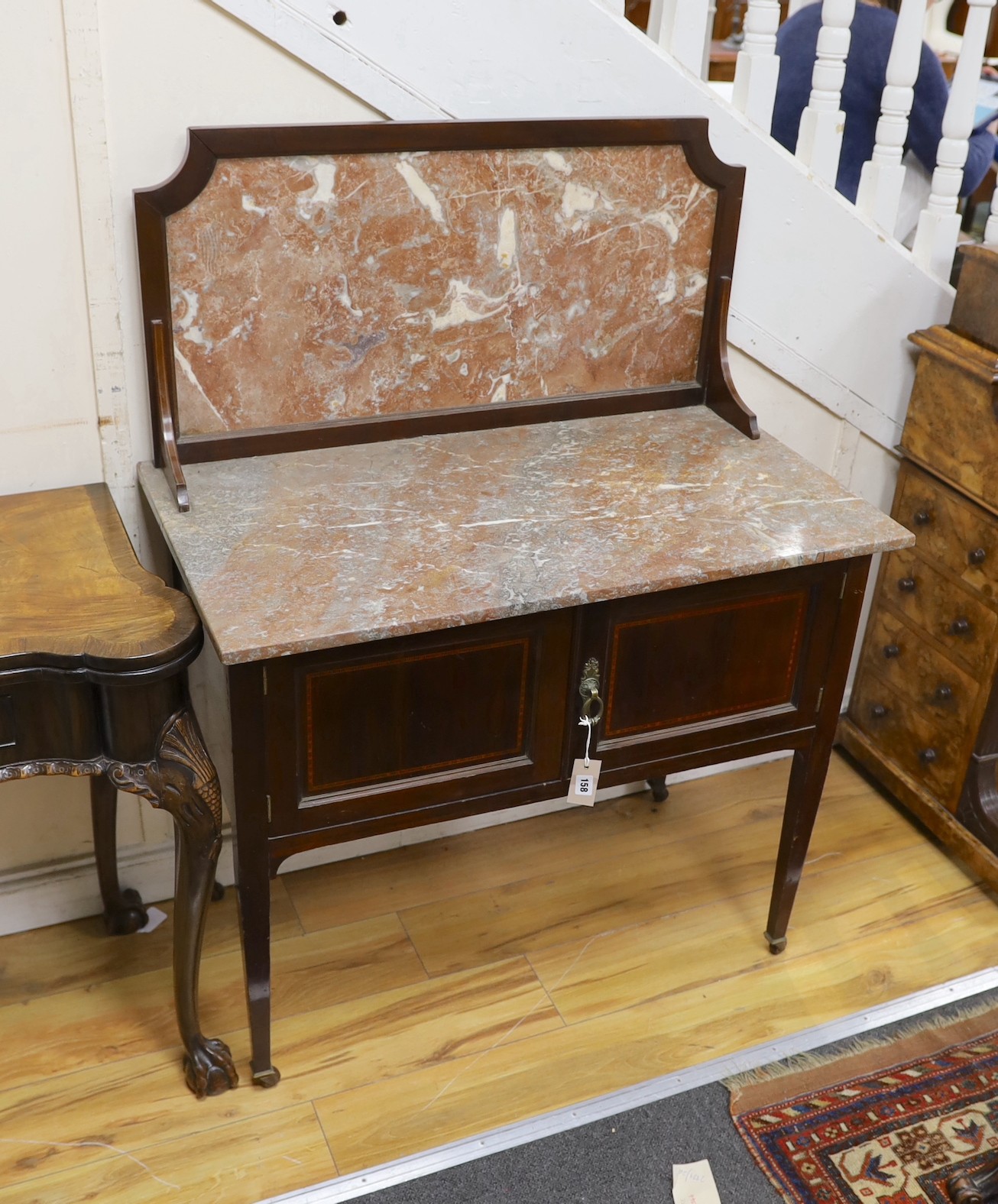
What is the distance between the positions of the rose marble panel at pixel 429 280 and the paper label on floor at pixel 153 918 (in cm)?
88

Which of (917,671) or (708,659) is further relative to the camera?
(917,671)

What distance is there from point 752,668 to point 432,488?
0.54m

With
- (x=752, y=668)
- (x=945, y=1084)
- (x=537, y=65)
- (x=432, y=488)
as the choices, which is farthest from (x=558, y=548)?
(x=945, y=1084)

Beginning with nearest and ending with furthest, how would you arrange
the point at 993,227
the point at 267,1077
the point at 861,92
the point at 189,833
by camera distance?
the point at 189,833 → the point at 267,1077 → the point at 993,227 → the point at 861,92

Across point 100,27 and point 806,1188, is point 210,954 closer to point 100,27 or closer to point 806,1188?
point 806,1188

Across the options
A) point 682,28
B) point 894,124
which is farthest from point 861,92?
point 682,28

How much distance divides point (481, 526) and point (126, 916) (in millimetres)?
983

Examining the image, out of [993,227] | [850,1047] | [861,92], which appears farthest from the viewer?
[861,92]

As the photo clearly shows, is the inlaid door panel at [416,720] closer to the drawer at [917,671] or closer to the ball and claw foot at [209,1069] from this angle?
the ball and claw foot at [209,1069]

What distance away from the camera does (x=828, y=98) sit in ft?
6.93

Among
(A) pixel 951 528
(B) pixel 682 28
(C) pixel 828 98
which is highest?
(B) pixel 682 28

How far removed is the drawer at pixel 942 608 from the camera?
2.27 metres

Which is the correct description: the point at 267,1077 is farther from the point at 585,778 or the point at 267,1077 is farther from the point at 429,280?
the point at 429,280

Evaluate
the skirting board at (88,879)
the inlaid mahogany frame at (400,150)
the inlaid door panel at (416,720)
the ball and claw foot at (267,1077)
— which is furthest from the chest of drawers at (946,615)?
the ball and claw foot at (267,1077)
